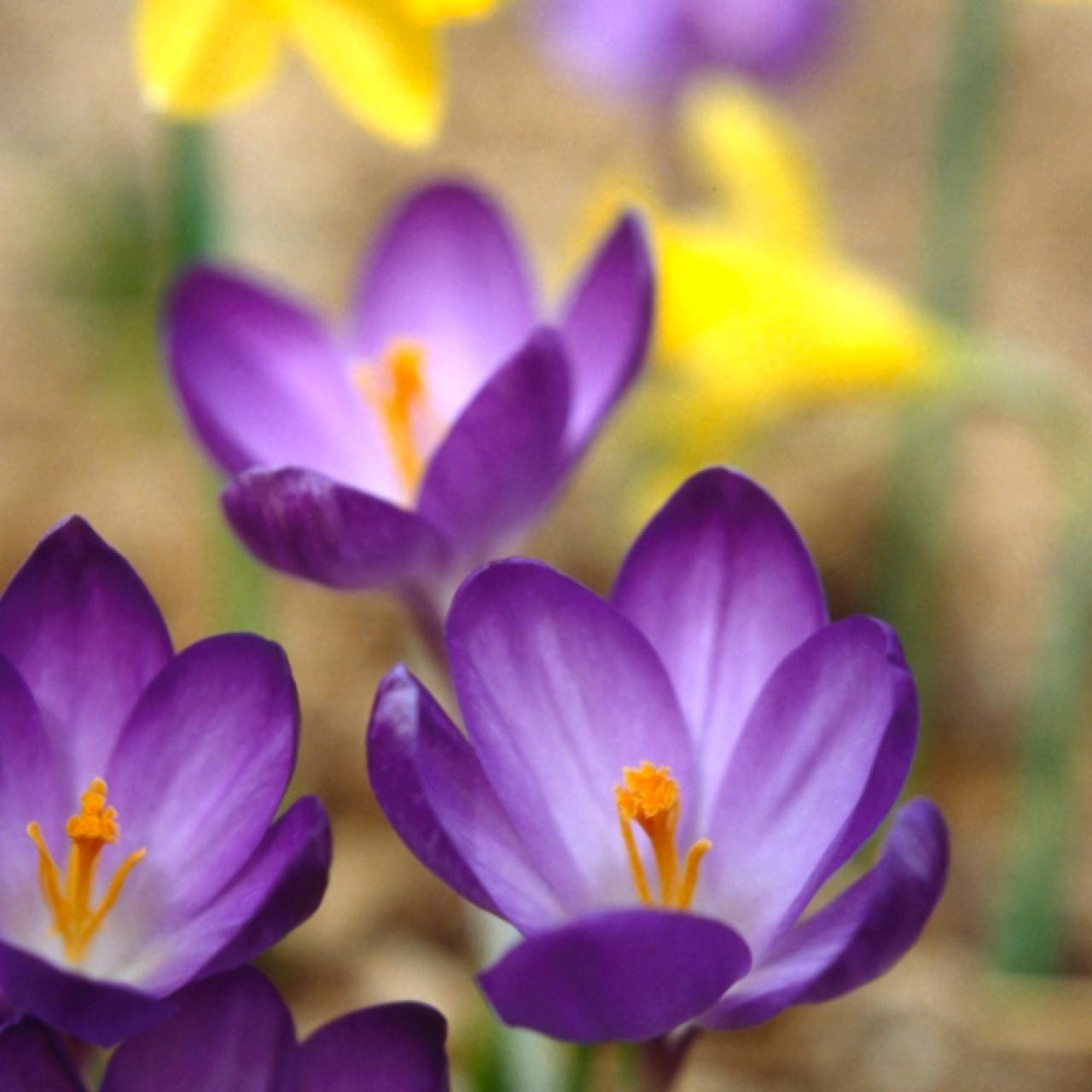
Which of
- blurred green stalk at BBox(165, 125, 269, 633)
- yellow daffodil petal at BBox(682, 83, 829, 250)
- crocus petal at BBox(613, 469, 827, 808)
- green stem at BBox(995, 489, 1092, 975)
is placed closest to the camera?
crocus petal at BBox(613, 469, 827, 808)

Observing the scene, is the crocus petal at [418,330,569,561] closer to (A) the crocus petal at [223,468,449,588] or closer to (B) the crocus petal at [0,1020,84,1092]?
(A) the crocus petal at [223,468,449,588]

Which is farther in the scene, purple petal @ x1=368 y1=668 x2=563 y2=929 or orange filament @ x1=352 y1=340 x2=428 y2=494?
→ orange filament @ x1=352 y1=340 x2=428 y2=494

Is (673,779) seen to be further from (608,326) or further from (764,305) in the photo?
(764,305)

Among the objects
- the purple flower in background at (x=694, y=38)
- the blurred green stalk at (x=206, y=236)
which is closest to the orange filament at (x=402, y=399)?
the blurred green stalk at (x=206, y=236)

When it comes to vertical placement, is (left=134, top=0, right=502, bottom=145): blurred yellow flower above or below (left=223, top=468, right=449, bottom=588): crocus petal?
above

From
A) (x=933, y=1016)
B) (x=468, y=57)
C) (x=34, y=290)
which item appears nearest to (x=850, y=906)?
(x=933, y=1016)

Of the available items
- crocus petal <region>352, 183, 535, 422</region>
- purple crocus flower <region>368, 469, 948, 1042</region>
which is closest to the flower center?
purple crocus flower <region>368, 469, 948, 1042</region>

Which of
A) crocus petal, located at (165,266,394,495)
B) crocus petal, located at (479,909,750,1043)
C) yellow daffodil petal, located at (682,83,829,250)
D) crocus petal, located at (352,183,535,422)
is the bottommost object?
crocus petal, located at (479,909,750,1043)

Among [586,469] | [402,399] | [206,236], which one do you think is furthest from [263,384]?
[586,469]

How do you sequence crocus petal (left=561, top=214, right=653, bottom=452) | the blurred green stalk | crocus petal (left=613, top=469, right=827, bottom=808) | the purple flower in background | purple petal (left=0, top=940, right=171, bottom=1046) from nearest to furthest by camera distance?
1. purple petal (left=0, top=940, right=171, bottom=1046)
2. crocus petal (left=613, top=469, right=827, bottom=808)
3. crocus petal (left=561, top=214, right=653, bottom=452)
4. the blurred green stalk
5. the purple flower in background
